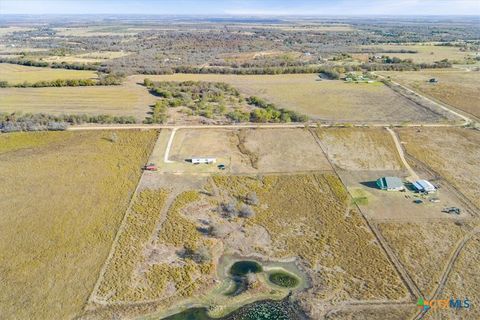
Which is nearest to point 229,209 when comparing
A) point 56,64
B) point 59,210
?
point 59,210

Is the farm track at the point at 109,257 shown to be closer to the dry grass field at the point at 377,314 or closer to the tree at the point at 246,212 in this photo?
the tree at the point at 246,212

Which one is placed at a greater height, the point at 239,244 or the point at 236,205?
the point at 236,205

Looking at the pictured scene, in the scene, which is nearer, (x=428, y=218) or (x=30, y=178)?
(x=428, y=218)

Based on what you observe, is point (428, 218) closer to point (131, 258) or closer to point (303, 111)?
point (131, 258)

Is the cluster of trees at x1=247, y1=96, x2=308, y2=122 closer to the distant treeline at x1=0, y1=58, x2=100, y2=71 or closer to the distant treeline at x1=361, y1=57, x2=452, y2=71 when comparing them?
the distant treeline at x1=361, y1=57, x2=452, y2=71

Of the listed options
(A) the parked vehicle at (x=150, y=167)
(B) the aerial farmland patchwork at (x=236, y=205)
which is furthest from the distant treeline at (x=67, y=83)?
(A) the parked vehicle at (x=150, y=167)

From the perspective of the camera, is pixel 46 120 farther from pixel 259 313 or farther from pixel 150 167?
pixel 259 313

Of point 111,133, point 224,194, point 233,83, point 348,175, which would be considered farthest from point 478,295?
point 233,83
